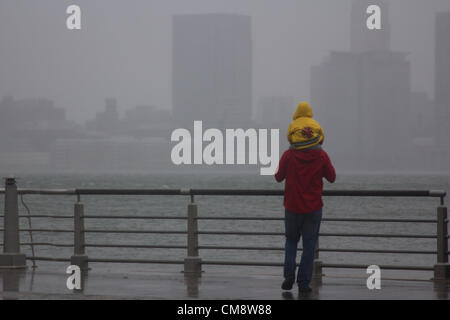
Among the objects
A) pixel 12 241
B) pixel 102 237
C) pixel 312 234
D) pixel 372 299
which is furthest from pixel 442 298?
pixel 102 237

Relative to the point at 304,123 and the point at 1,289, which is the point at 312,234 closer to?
the point at 304,123

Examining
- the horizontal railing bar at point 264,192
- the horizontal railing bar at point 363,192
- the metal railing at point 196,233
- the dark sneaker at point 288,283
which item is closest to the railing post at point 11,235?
the metal railing at point 196,233

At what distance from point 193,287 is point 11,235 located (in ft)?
10.5

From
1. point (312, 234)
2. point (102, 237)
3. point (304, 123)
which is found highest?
point (304, 123)

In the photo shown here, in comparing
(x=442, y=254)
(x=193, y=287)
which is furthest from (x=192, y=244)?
(x=442, y=254)

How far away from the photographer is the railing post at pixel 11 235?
1136 centimetres

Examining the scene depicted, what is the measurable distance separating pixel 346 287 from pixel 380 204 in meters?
96.2

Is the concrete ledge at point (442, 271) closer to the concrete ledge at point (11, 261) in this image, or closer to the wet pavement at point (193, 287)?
the wet pavement at point (193, 287)

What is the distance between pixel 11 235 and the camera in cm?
1138

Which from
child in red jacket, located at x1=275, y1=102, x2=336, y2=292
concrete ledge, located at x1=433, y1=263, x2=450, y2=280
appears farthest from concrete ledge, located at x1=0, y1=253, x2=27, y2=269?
concrete ledge, located at x1=433, y1=263, x2=450, y2=280

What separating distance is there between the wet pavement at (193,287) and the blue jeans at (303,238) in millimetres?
236

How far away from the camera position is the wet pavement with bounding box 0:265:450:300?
8656 millimetres

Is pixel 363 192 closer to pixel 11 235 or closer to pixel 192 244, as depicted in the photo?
pixel 192 244
